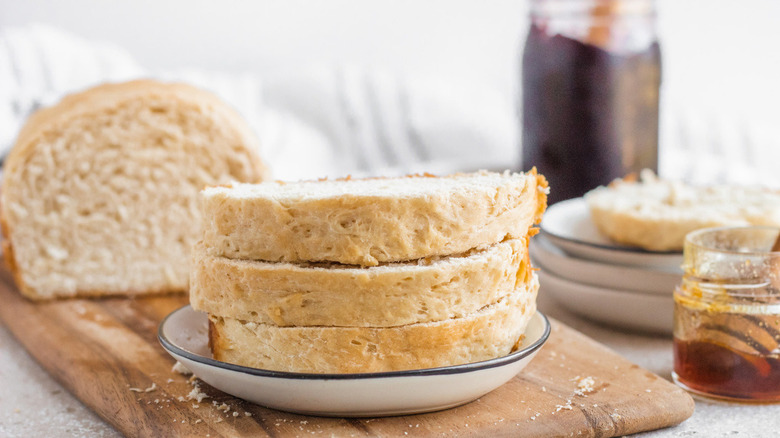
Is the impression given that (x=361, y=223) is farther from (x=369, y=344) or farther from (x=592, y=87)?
(x=592, y=87)

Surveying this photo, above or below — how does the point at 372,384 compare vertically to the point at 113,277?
above

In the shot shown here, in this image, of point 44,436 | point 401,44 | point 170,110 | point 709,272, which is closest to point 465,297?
point 709,272

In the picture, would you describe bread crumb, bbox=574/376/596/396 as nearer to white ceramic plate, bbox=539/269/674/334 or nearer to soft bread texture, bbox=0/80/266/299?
white ceramic plate, bbox=539/269/674/334

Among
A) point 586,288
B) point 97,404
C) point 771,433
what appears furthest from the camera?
point 586,288

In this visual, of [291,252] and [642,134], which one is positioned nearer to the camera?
[291,252]

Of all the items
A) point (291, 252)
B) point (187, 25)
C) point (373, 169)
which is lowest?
point (373, 169)

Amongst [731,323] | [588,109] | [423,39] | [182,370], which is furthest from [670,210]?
[423,39]

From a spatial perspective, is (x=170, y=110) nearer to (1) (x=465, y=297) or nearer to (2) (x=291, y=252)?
(2) (x=291, y=252)

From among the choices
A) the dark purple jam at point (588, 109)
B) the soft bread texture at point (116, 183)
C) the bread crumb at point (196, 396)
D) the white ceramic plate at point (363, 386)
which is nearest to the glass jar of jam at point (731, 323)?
the white ceramic plate at point (363, 386)

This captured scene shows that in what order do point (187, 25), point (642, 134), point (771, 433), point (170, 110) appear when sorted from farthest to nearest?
point (187, 25) → point (642, 134) → point (170, 110) → point (771, 433)
